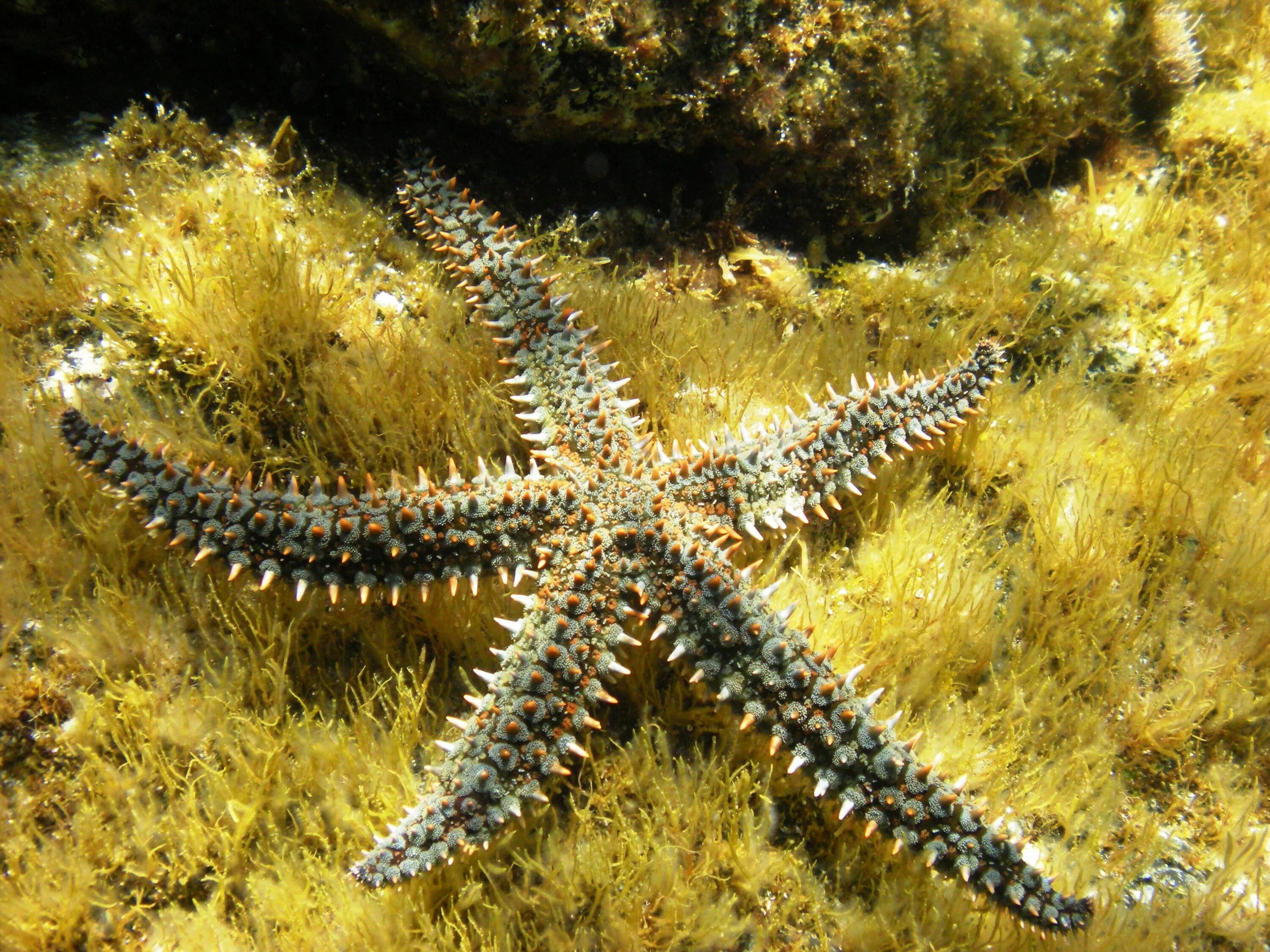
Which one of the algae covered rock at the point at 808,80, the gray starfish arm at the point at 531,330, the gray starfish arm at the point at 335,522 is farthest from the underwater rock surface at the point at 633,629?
the algae covered rock at the point at 808,80

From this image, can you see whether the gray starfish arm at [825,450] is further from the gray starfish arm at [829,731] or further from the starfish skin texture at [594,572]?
the gray starfish arm at [829,731]

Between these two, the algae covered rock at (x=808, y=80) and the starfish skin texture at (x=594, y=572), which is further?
the algae covered rock at (x=808, y=80)

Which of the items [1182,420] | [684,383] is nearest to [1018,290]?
[1182,420]

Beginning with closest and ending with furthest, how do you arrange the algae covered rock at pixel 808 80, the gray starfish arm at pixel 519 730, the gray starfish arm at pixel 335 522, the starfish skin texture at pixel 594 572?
the gray starfish arm at pixel 519 730, the starfish skin texture at pixel 594 572, the gray starfish arm at pixel 335 522, the algae covered rock at pixel 808 80

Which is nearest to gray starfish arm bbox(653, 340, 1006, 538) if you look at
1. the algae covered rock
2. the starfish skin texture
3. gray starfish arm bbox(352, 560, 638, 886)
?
the starfish skin texture

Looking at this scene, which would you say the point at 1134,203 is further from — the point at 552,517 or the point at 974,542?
the point at 552,517

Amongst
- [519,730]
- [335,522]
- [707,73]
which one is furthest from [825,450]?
[707,73]
